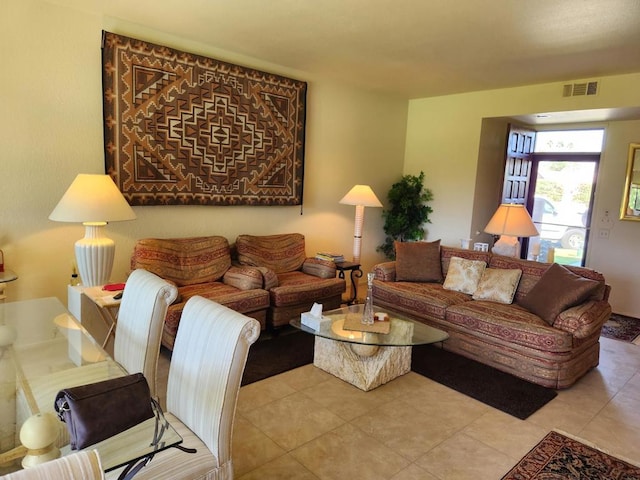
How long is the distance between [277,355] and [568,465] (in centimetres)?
215

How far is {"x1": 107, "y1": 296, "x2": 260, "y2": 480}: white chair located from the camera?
5.08ft

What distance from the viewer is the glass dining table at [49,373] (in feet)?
4.39

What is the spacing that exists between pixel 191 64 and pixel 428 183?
3475mm

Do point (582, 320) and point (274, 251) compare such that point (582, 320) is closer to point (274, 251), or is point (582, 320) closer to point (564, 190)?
point (274, 251)

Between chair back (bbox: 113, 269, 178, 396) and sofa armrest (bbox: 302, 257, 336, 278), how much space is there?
251 cm

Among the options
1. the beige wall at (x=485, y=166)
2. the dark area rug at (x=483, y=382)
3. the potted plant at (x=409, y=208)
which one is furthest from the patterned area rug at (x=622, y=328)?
the potted plant at (x=409, y=208)

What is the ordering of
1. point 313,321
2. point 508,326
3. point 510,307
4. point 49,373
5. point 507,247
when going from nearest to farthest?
point 49,373 < point 313,321 < point 508,326 < point 510,307 < point 507,247

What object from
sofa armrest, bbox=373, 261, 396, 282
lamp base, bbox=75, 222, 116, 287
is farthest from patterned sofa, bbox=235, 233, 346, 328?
lamp base, bbox=75, 222, 116, 287

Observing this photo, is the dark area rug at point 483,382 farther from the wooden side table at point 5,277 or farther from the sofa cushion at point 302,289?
the wooden side table at point 5,277

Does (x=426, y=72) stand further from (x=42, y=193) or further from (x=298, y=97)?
(x=42, y=193)

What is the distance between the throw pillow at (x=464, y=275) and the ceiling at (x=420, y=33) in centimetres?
195

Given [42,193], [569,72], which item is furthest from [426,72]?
[42,193]

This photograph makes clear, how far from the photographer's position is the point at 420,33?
338 centimetres

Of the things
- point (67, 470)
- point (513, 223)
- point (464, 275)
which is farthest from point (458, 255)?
point (67, 470)
